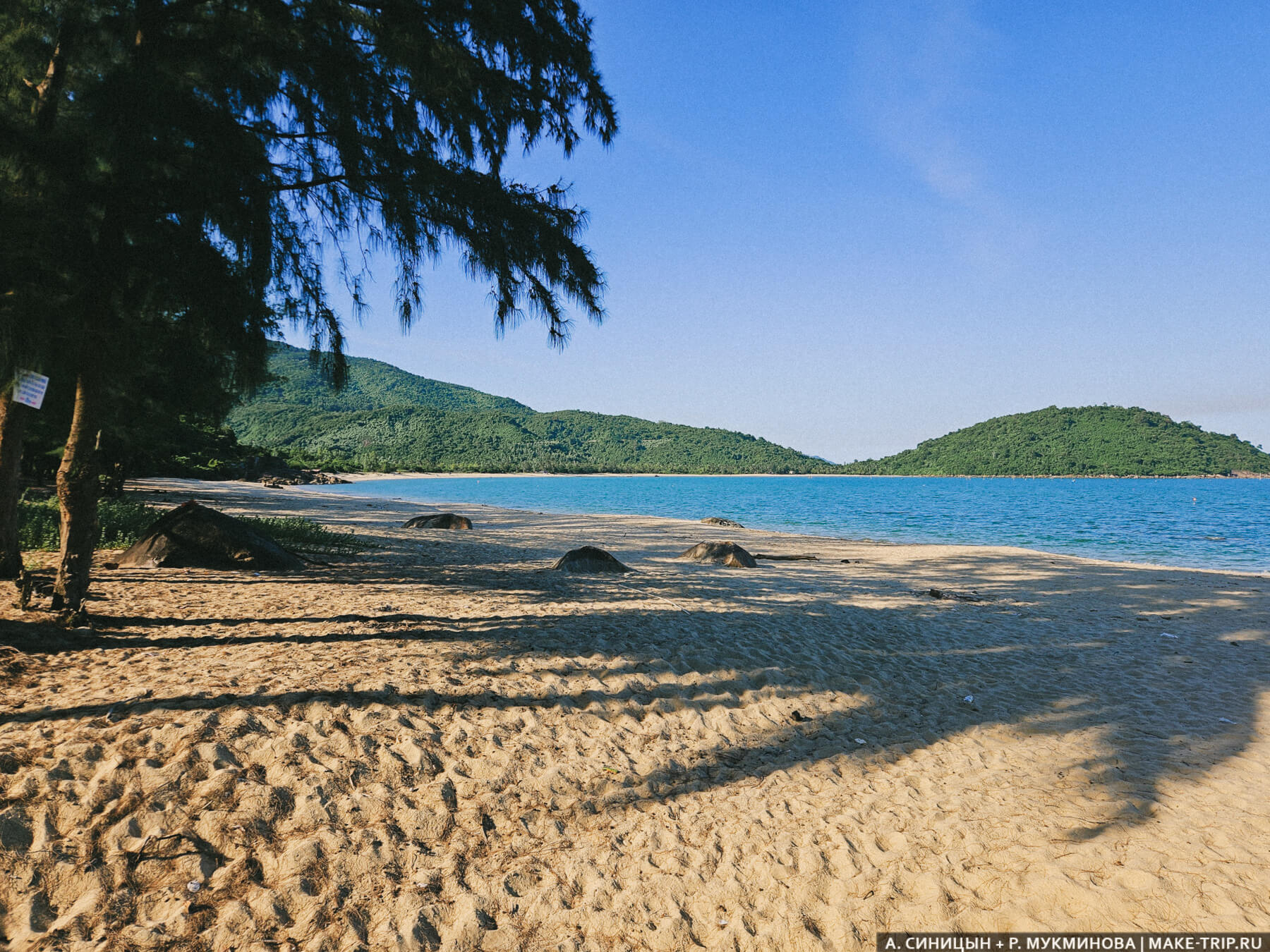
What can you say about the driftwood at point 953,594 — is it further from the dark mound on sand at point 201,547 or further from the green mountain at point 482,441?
the green mountain at point 482,441

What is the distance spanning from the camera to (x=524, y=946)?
3.09 metres

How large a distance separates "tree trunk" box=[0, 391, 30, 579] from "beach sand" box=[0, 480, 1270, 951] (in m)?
1.06

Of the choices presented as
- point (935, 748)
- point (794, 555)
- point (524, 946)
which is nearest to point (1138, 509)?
point (794, 555)

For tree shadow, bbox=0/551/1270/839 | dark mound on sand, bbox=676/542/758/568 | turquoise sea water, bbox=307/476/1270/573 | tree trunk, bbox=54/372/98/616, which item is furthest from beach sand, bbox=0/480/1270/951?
turquoise sea water, bbox=307/476/1270/573

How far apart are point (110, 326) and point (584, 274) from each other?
4.61m

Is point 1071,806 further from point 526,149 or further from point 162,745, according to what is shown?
point 526,149

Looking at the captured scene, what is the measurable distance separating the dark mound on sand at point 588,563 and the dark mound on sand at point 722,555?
323 cm

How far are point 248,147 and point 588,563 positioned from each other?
9132mm

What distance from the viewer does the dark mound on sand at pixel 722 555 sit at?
15.2 m

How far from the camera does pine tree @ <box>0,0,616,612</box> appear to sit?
4.93m

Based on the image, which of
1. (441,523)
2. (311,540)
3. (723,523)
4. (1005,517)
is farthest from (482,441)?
(311,540)

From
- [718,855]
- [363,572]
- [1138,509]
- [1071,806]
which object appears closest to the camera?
[718,855]

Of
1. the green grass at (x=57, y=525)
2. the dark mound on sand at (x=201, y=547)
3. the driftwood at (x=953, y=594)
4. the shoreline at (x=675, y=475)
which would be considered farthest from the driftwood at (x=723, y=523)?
the shoreline at (x=675, y=475)

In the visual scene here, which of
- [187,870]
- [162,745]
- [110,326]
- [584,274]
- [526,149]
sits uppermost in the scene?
[526,149]
